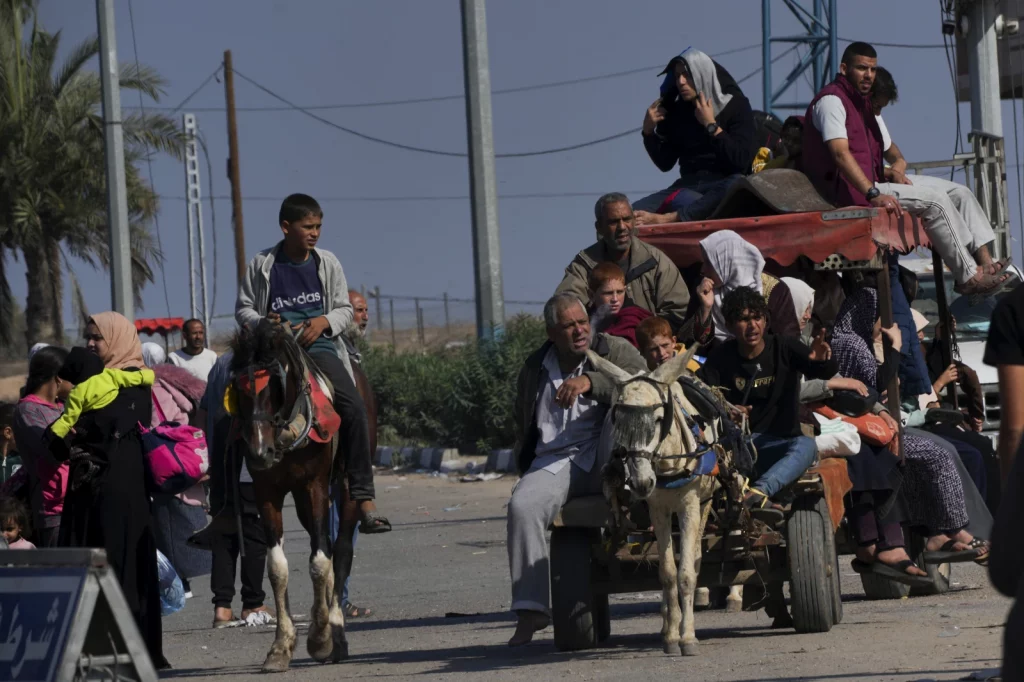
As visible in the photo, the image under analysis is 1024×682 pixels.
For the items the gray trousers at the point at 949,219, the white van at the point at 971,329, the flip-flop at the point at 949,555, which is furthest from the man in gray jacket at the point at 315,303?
the white van at the point at 971,329

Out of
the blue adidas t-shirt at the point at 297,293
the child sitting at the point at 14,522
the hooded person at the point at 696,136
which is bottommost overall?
the child sitting at the point at 14,522

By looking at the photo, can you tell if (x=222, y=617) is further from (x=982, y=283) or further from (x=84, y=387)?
(x=982, y=283)

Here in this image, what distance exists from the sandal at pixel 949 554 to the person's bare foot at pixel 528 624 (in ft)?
9.38

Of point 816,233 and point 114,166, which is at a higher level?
point 114,166

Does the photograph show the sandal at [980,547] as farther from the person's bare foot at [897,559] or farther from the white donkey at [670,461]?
the white donkey at [670,461]

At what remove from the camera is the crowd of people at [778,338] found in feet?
32.6

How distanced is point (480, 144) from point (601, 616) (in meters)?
12.3

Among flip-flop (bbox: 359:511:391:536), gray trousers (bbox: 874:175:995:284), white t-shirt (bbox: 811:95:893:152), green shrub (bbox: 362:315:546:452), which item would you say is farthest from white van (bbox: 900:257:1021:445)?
green shrub (bbox: 362:315:546:452)

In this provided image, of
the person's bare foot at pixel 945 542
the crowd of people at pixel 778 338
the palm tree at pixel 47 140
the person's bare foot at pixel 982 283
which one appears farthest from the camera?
the palm tree at pixel 47 140

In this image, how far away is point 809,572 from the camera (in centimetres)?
973

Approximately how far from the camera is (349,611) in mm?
12562

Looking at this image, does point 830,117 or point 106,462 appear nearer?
point 106,462

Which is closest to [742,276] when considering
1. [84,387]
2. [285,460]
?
[285,460]

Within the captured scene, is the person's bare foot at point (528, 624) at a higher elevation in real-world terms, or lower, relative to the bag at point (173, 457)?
lower
